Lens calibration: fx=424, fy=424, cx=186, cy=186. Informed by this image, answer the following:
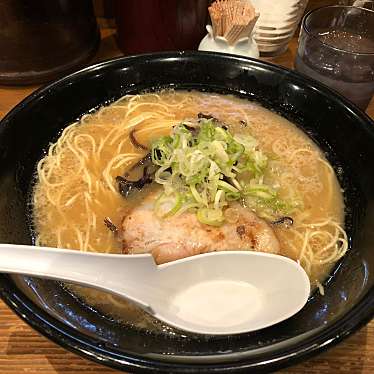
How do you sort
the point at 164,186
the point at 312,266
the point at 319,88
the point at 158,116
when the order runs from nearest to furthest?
the point at 312,266 < the point at 164,186 < the point at 319,88 < the point at 158,116

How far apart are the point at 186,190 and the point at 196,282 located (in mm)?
350

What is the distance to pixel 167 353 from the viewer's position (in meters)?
1.08

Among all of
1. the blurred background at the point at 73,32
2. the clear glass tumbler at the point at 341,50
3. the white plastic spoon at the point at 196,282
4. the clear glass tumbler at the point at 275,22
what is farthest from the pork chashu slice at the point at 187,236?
the clear glass tumbler at the point at 275,22

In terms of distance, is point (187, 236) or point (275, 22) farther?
point (275, 22)

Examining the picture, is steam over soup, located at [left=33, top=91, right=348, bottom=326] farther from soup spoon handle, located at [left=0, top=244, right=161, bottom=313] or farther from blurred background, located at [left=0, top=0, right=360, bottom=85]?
blurred background, located at [left=0, top=0, right=360, bottom=85]

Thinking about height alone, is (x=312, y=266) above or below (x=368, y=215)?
below

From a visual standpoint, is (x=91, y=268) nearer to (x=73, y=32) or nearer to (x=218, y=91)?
(x=218, y=91)

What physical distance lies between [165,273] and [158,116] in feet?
2.96

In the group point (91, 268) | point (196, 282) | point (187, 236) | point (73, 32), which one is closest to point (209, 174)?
point (187, 236)

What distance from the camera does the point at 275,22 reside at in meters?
2.31

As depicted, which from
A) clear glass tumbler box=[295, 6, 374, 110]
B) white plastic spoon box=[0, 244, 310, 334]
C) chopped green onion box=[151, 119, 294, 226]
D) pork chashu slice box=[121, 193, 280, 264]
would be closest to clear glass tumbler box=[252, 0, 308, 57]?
clear glass tumbler box=[295, 6, 374, 110]

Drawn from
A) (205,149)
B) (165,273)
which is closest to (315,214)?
(205,149)

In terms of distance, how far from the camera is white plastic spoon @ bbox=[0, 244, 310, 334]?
3.64 ft

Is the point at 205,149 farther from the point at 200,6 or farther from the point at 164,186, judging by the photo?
the point at 200,6
